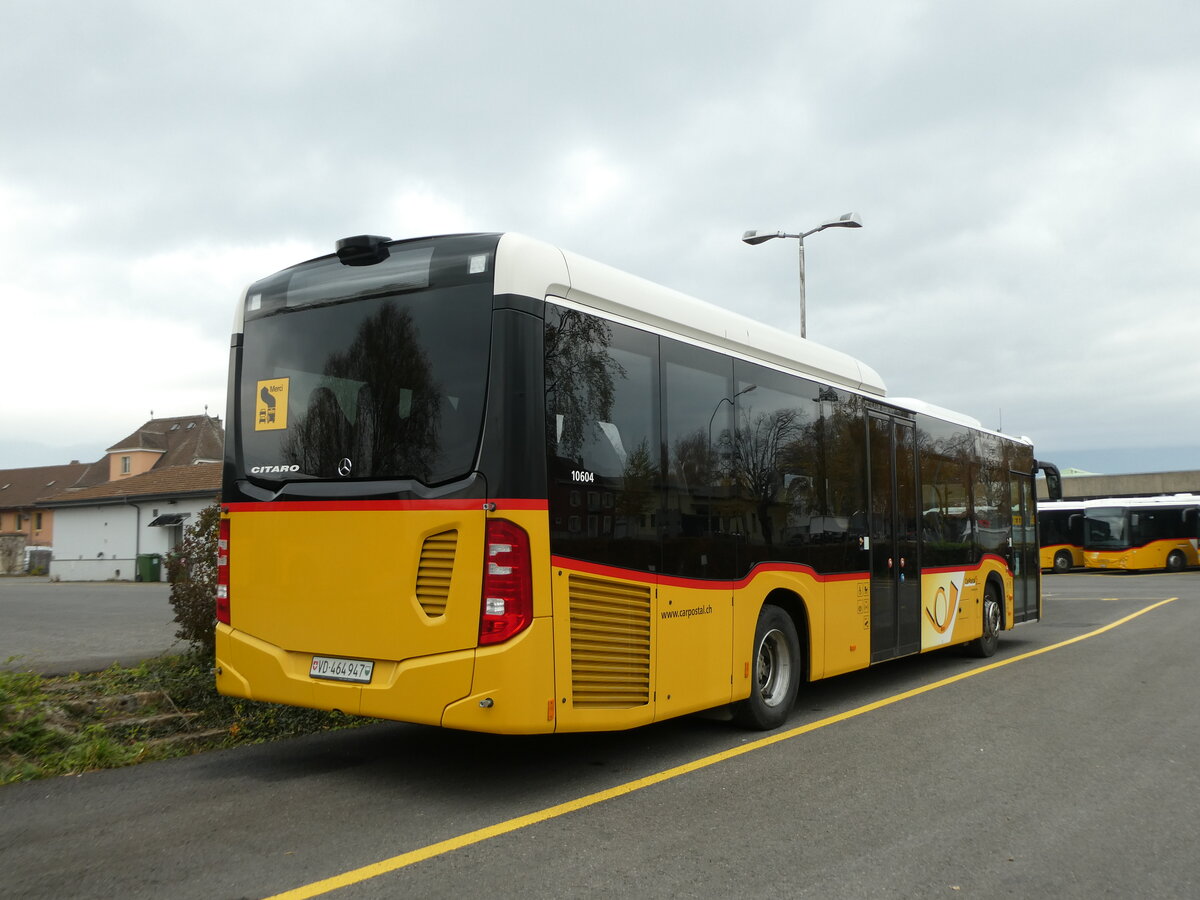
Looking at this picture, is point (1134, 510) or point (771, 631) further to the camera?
point (1134, 510)

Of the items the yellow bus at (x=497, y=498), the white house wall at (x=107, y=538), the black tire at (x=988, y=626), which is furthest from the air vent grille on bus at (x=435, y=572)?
the white house wall at (x=107, y=538)

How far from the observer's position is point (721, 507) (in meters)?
7.39

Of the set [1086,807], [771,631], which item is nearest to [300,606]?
[771,631]

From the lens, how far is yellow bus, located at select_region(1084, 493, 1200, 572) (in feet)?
124

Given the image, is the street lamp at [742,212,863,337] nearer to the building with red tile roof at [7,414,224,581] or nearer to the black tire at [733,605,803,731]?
the black tire at [733,605,803,731]

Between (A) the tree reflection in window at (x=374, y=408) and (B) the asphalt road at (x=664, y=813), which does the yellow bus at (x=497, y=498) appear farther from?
(B) the asphalt road at (x=664, y=813)

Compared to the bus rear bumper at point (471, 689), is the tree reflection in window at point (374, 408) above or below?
above

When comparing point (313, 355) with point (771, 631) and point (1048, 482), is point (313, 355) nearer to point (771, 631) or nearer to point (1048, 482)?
point (771, 631)

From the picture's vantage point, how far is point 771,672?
819 centimetres

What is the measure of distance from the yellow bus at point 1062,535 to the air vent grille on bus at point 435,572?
38995 millimetres

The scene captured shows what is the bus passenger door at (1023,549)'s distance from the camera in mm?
13922

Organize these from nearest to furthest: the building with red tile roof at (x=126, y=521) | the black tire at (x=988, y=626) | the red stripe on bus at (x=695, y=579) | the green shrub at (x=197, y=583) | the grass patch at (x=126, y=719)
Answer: the red stripe on bus at (x=695, y=579) < the grass patch at (x=126, y=719) < the green shrub at (x=197, y=583) < the black tire at (x=988, y=626) < the building with red tile roof at (x=126, y=521)

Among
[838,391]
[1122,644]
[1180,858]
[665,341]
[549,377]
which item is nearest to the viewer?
[1180,858]

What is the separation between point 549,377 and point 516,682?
5.83ft
